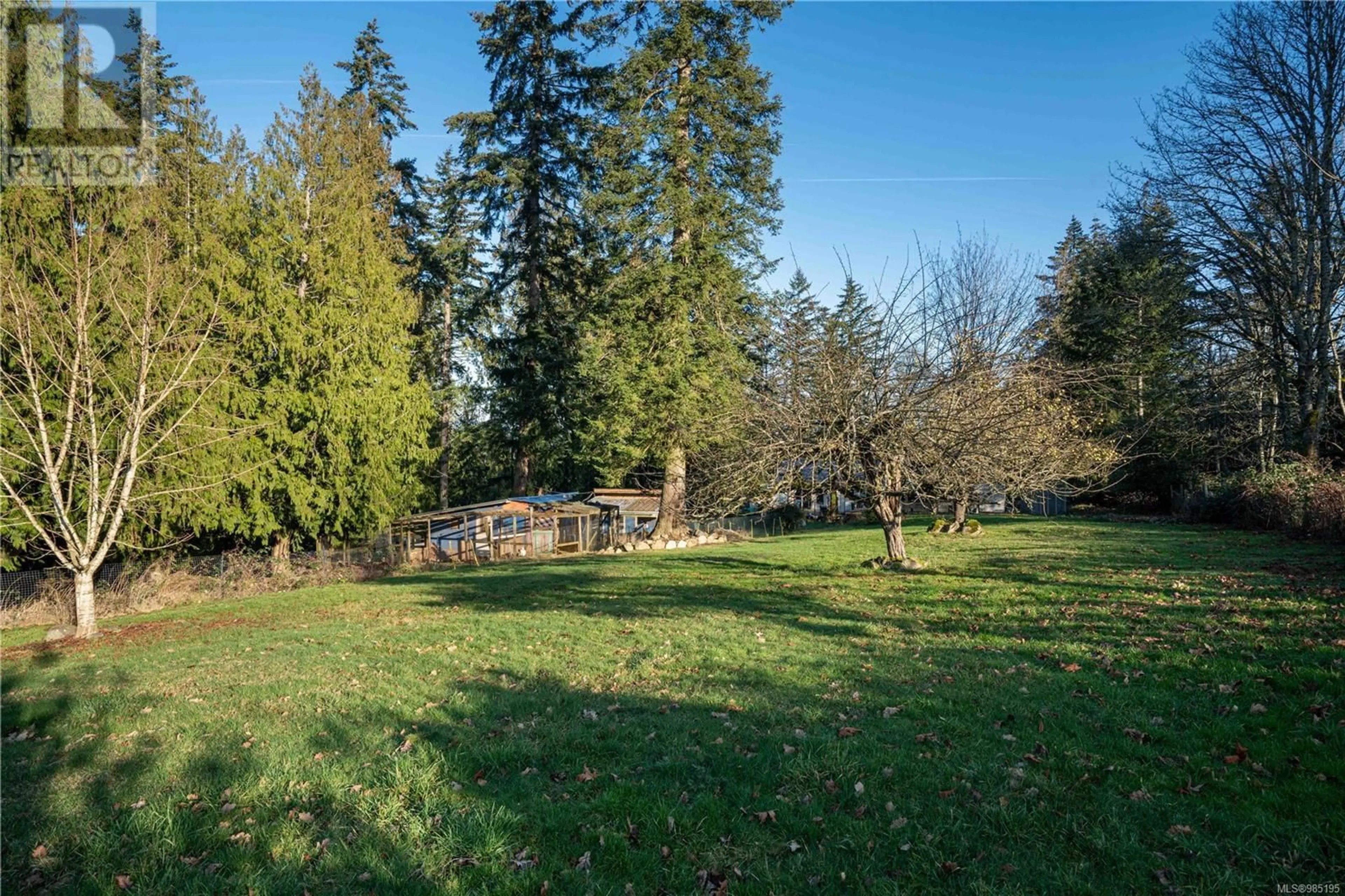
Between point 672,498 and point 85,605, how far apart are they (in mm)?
19422

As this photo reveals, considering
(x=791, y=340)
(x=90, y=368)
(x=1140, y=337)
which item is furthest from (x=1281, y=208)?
(x=90, y=368)

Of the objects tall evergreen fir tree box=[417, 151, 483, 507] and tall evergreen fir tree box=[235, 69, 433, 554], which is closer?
tall evergreen fir tree box=[235, 69, 433, 554]

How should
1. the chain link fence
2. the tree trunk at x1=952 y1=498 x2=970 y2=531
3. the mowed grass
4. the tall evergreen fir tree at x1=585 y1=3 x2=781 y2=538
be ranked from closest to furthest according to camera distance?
the mowed grass
the chain link fence
the tree trunk at x1=952 y1=498 x2=970 y2=531
the tall evergreen fir tree at x1=585 y1=3 x2=781 y2=538

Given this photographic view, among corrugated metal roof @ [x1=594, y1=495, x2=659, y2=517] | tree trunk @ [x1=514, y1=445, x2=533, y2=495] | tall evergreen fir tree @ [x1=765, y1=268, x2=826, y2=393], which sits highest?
tall evergreen fir tree @ [x1=765, y1=268, x2=826, y2=393]

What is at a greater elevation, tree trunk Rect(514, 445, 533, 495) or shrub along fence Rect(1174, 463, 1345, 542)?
tree trunk Rect(514, 445, 533, 495)

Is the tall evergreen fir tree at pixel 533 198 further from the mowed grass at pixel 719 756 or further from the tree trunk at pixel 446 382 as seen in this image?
the mowed grass at pixel 719 756

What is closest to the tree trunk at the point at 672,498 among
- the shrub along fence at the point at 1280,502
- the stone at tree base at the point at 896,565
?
the stone at tree base at the point at 896,565

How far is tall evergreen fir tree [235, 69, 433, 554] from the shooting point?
19.6m

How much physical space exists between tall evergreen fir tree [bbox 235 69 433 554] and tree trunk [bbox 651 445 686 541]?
31.8 feet

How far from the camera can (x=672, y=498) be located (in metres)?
28.3

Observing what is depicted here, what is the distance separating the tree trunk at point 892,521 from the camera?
14.2m

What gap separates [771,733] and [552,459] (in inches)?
1199

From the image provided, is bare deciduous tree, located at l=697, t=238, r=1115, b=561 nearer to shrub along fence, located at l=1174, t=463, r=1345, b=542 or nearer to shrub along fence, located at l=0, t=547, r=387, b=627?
shrub along fence, located at l=1174, t=463, r=1345, b=542

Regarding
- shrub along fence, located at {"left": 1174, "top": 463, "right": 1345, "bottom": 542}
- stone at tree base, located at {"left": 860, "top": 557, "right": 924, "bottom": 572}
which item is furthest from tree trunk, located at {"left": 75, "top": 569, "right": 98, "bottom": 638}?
shrub along fence, located at {"left": 1174, "top": 463, "right": 1345, "bottom": 542}
